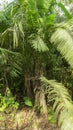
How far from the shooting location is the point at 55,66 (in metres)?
6.61

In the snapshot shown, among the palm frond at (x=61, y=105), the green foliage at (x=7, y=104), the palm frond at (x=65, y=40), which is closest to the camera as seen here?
the palm frond at (x=61, y=105)

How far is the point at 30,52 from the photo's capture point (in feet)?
19.5

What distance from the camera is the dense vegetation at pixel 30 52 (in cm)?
547

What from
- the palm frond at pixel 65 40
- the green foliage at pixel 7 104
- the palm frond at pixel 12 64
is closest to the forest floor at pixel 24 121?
the green foliage at pixel 7 104

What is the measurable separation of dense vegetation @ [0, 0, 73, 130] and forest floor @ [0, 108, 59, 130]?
19cm

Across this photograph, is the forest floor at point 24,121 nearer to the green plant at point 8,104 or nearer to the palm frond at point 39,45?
the green plant at point 8,104

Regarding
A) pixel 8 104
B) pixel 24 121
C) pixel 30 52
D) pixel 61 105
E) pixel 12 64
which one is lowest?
pixel 24 121

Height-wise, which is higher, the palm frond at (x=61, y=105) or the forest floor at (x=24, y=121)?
the palm frond at (x=61, y=105)

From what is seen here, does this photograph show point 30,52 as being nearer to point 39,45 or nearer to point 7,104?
point 39,45

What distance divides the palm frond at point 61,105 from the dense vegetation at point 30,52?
64 millimetres

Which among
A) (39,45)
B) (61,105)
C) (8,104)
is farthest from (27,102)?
(61,105)

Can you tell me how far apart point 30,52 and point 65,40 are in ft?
4.17

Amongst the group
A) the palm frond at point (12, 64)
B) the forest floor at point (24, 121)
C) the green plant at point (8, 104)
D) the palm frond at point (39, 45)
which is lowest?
the forest floor at point (24, 121)

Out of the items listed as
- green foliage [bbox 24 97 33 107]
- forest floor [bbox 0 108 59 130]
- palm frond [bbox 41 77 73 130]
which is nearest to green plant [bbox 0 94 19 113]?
forest floor [bbox 0 108 59 130]
